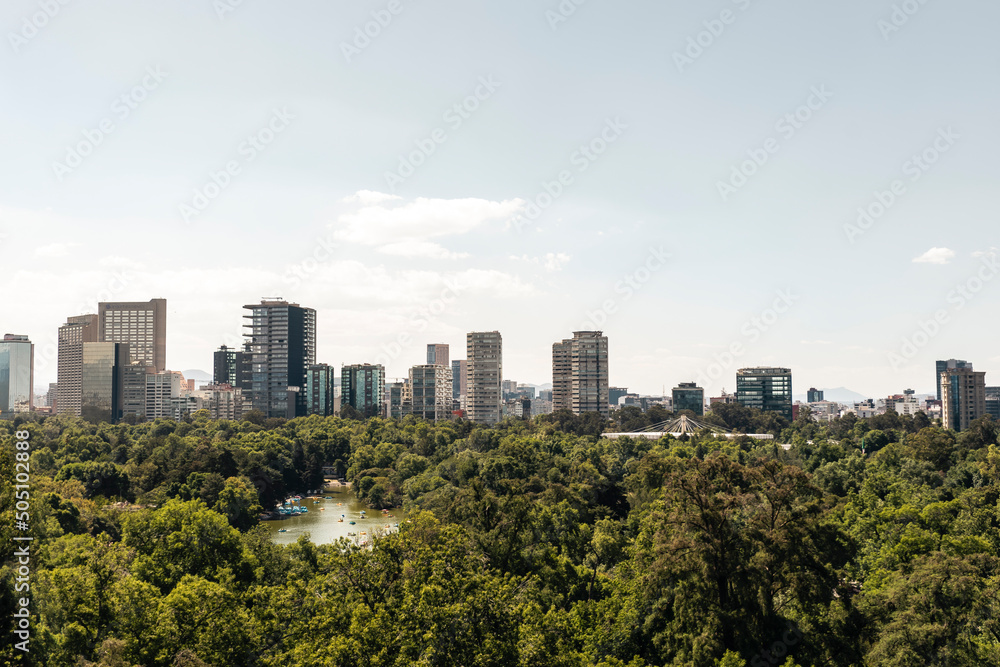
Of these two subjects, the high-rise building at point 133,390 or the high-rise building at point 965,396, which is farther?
the high-rise building at point 133,390

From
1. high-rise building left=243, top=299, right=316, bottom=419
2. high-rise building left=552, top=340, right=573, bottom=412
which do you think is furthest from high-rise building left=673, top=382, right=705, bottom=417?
high-rise building left=243, top=299, right=316, bottom=419

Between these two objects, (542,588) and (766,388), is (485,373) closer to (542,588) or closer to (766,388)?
(766,388)

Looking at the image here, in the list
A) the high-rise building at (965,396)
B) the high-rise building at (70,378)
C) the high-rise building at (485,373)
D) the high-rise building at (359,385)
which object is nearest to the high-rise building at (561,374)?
the high-rise building at (485,373)

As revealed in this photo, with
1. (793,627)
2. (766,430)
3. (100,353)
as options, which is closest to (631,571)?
(793,627)

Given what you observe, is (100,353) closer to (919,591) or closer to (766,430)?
(766,430)

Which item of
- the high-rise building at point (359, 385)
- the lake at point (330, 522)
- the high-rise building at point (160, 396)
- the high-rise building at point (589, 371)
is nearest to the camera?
the lake at point (330, 522)

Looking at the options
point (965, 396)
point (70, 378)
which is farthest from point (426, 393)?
point (965, 396)

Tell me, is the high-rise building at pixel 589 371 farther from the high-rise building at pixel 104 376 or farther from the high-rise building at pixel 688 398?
the high-rise building at pixel 104 376
